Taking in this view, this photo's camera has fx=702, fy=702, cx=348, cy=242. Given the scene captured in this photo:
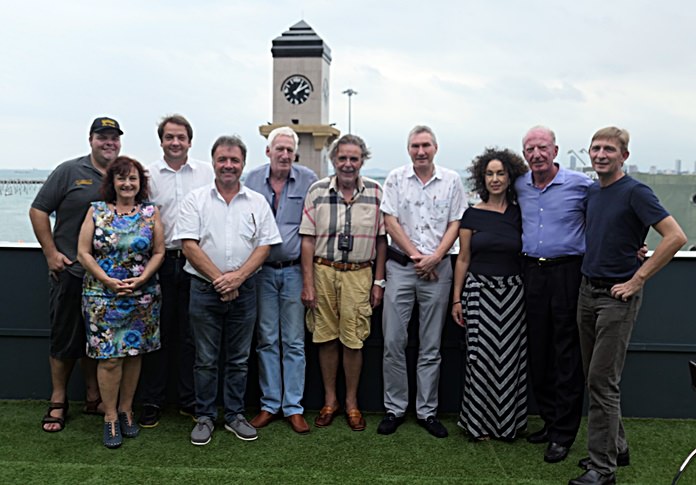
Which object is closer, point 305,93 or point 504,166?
point 504,166

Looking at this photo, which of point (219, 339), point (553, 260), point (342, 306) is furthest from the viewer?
point (342, 306)

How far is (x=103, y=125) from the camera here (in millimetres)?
3297

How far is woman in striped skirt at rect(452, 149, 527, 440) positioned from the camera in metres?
3.15

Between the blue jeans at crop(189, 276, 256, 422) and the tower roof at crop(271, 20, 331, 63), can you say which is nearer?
the blue jeans at crop(189, 276, 256, 422)

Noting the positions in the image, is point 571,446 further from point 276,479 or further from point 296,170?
point 296,170

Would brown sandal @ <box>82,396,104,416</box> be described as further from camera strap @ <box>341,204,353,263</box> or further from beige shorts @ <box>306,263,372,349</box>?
camera strap @ <box>341,204,353,263</box>

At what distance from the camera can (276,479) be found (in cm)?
281

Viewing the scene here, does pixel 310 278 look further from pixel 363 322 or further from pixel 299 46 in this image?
pixel 299 46

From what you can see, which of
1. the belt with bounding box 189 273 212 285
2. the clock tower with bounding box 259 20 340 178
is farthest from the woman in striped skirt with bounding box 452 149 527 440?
the clock tower with bounding box 259 20 340 178

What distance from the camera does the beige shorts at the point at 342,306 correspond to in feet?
10.9

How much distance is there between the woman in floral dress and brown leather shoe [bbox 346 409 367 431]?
1015 mm

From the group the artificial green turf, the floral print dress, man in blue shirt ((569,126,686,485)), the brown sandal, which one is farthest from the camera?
the brown sandal

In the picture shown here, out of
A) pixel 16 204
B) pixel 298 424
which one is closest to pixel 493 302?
pixel 298 424

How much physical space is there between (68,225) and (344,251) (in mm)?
1302
